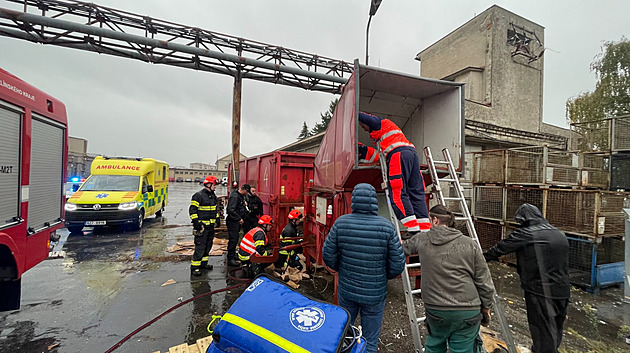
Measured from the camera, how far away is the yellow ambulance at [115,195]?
24.9 ft

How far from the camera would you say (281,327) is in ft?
4.17

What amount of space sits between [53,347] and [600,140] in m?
15.2

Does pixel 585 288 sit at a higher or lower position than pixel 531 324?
lower

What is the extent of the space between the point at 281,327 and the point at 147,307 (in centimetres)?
366

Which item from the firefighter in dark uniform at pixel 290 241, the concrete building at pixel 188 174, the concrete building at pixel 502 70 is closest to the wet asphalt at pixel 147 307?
the firefighter in dark uniform at pixel 290 241

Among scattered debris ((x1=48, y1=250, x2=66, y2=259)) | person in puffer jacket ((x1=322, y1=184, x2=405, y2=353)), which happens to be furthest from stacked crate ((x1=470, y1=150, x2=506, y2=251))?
scattered debris ((x1=48, y1=250, x2=66, y2=259))

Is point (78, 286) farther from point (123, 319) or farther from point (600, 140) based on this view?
point (600, 140)

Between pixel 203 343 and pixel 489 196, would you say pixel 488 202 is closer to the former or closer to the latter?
pixel 489 196

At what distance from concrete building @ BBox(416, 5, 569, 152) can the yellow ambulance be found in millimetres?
15139

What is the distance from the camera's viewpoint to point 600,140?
30.4 feet

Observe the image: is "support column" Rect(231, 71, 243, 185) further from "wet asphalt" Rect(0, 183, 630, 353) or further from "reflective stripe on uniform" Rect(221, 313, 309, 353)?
"reflective stripe on uniform" Rect(221, 313, 309, 353)

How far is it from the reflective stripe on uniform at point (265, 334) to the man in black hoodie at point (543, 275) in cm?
265

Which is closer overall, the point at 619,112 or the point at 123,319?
the point at 123,319

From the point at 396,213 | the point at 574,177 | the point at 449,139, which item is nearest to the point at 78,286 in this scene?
the point at 396,213
